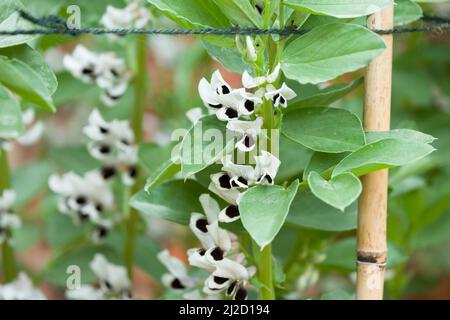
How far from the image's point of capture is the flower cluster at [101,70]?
1004mm

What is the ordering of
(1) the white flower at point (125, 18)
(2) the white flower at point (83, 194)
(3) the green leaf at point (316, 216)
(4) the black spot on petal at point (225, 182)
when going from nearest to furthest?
(4) the black spot on petal at point (225, 182) → (3) the green leaf at point (316, 216) → (1) the white flower at point (125, 18) → (2) the white flower at point (83, 194)

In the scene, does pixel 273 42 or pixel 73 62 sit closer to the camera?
pixel 273 42

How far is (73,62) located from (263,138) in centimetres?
38

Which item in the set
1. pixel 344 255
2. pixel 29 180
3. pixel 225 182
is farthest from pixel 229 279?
pixel 29 180

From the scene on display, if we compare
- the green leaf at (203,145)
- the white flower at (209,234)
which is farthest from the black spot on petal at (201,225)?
the green leaf at (203,145)

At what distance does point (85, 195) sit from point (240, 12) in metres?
0.48

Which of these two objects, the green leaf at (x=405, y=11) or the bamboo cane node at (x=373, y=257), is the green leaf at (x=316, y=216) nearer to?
the bamboo cane node at (x=373, y=257)

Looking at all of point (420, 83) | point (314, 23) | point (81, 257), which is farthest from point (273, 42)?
point (420, 83)

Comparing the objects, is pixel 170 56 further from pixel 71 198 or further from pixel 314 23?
pixel 314 23

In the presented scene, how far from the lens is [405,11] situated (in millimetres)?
851

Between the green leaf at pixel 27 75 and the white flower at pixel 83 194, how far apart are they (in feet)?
1.07

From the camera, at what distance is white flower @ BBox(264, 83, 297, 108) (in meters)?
0.69

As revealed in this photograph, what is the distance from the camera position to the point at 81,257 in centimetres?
123
